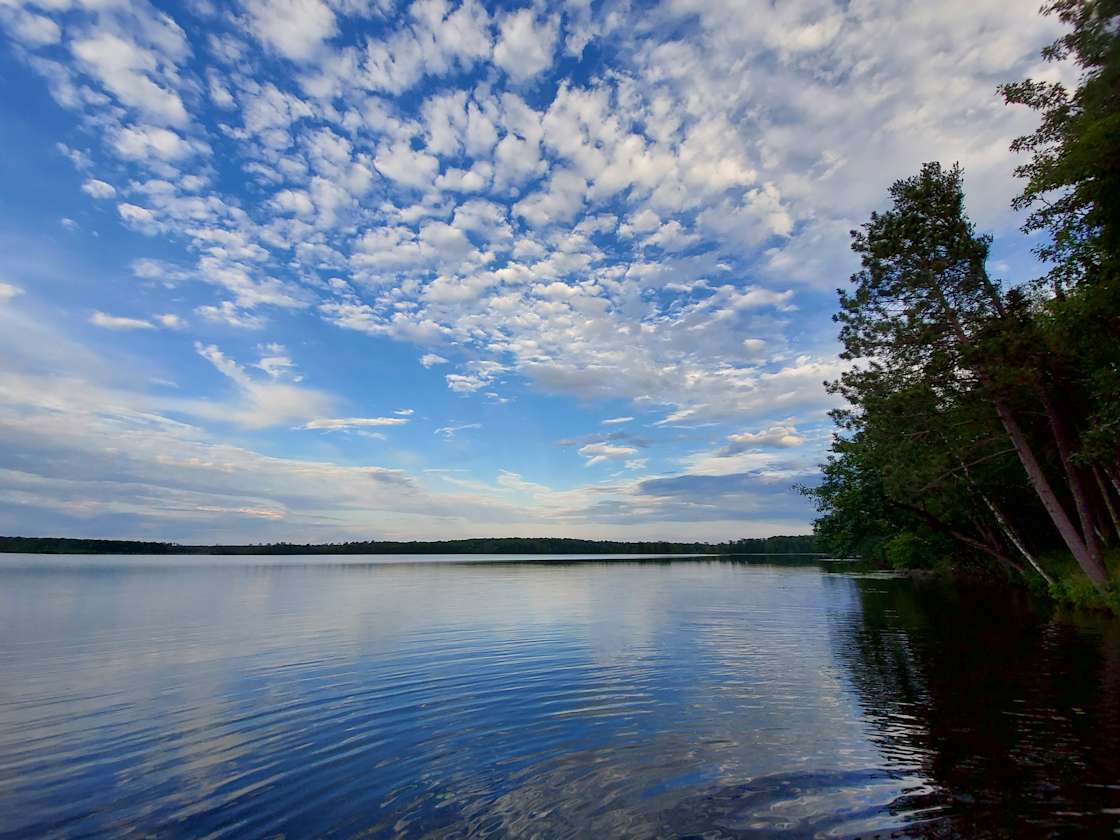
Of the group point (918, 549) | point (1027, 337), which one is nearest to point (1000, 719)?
point (1027, 337)

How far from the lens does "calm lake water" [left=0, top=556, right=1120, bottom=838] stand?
7.64 meters

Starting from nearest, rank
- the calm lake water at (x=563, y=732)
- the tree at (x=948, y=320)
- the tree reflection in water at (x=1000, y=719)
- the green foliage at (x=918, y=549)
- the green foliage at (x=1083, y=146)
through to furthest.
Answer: the tree reflection in water at (x=1000, y=719) < the calm lake water at (x=563, y=732) < the green foliage at (x=1083, y=146) < the tree at (x=948, y=320) < the green foliage at (x=918, y=549)

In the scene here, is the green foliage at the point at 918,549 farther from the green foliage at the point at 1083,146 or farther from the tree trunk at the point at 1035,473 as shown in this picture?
the green foliage at the point at 1083,146

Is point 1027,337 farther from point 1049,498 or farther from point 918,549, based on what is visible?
point 918,549

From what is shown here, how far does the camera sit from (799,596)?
44094mm

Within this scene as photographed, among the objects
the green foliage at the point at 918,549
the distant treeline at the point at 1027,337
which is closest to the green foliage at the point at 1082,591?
the distant treeline at the point at 1027,337

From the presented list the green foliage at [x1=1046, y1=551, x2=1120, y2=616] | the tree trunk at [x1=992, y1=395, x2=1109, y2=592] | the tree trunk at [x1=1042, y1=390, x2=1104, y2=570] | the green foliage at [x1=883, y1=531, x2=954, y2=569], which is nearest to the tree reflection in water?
the green foliage at [x1=1046, y1=551, x2=1120, y2=616]

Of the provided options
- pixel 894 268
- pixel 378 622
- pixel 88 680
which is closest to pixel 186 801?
pixel 88 680

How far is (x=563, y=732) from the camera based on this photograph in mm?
11469

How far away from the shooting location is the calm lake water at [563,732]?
7.64 meters

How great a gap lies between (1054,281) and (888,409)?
297 inches

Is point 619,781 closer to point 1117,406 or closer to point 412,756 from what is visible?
point 412,756

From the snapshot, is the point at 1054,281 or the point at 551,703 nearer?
the point at 551,703

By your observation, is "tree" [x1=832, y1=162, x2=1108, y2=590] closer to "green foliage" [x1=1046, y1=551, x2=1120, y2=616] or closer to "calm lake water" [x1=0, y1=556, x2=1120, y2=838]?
"green foliage" [x1=1046, y1=551, x2=1120, y2=616]
